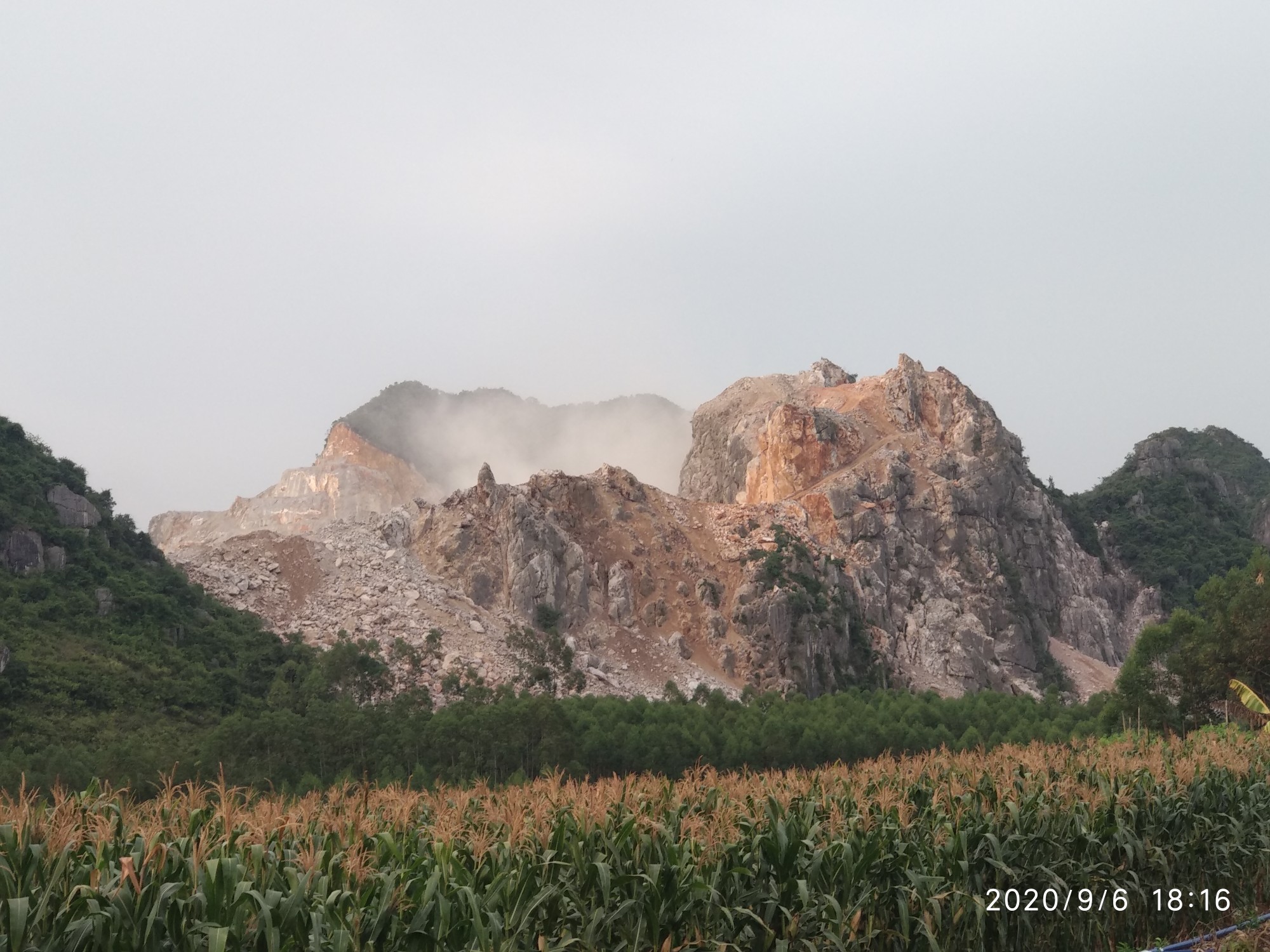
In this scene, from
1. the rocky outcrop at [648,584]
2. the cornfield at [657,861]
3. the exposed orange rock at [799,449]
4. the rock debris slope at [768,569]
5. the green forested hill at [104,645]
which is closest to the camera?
the cornfield at [657,861]

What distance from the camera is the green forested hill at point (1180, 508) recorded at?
113250 mm

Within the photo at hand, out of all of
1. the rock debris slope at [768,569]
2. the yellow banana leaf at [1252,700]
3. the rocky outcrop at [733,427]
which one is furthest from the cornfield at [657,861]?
the rocky outcrop at [733,427]

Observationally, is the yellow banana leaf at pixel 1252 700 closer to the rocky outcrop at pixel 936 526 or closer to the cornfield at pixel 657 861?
the cornfield at pixel 657 861

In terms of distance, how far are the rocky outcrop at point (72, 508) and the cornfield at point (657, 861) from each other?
63163 mm

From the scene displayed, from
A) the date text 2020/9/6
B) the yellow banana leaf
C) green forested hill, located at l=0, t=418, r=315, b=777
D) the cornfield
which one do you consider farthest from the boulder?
the date text 2020/9/6

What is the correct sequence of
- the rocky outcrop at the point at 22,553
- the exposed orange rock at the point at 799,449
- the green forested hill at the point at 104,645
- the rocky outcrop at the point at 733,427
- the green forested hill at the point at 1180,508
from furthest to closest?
the green forested hill at the point at 1180,508 → the rocky outcrop at the point at 733,427 → the exposed orange rock at the point at 799,449 → the rocky outcrop at the point at 22,553 → the green forested hill at the point at 104,645

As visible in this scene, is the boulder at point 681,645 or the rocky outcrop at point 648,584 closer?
the boulder at point 681,645

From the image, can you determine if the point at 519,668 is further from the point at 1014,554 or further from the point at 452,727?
the point at 1014,554

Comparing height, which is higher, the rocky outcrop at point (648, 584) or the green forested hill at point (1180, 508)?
the green forested hill at point (1180, 508)

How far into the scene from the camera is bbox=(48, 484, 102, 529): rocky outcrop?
218ft

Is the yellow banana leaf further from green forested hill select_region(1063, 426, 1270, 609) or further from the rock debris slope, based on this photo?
green forested hill select_region(1063, 426, 1270, 609)

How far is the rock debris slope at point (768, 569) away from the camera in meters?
72.5

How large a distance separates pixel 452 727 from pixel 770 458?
5816cm

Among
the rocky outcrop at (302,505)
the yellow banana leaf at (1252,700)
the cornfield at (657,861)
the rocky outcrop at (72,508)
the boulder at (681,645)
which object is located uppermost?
the rocky outcrop at (302,505)
